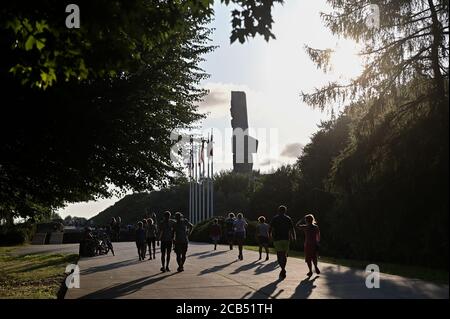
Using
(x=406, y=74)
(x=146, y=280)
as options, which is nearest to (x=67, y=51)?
(x=146, y=280)

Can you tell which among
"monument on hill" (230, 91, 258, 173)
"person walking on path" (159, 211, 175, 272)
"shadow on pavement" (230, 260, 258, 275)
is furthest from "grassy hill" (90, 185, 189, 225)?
"person walking on path" (159, 211, 175, 272)

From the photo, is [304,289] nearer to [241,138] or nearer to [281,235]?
[281,235]

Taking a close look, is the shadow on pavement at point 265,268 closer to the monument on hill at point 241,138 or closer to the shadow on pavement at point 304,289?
the shadow on pavement at point 304,289

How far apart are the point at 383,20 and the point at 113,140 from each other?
360 inches

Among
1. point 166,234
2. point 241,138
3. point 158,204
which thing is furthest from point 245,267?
point 158,204

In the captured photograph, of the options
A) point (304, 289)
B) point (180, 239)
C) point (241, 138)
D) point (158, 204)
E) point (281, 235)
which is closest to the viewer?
point (304, 289)

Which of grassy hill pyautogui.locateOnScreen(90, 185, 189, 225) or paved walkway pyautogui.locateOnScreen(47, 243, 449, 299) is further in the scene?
grassy hill pyautogui.locateOnScreen(90, 185, 189, 225)

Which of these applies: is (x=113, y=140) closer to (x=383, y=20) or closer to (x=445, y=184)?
(x=383, y=20)

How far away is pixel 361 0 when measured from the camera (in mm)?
19578

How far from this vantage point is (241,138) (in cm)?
9788

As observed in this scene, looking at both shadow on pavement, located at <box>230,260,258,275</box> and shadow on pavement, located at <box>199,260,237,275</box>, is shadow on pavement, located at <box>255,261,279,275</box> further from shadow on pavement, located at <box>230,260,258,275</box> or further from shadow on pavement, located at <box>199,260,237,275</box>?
shadow on pavement, located at <box>199,260,237,275</box>

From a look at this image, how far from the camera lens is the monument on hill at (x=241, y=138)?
9369 centimetres

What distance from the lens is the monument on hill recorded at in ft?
307
